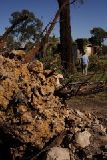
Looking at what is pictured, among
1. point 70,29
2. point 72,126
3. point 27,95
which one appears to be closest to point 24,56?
point 27,95

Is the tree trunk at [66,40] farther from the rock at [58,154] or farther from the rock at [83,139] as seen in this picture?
the rock at [58,154]

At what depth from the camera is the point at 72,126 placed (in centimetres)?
632

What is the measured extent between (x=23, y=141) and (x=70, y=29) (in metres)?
11.7

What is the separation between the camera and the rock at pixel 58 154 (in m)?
5.66

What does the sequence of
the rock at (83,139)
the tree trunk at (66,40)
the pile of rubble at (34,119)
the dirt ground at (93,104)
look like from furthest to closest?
the tree trunk at (66,40) → the dirt ground at (93,104) → the rock at (83,139) → the pile of rubble at (34,119)

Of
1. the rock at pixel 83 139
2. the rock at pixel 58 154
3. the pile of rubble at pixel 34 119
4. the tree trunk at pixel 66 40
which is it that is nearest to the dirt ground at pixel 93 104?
the rock at pixel 83 139

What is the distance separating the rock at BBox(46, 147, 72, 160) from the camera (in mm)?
5657

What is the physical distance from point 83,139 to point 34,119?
91 centimetres

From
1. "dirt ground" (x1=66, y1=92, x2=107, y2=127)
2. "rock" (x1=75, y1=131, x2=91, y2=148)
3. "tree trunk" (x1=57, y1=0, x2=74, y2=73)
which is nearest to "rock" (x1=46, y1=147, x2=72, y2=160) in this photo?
"rock" (x1=75, y1=131, x2=91, y2=148)

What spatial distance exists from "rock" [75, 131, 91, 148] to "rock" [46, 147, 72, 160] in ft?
0.90

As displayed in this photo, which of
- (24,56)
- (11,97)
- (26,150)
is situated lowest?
(26,150)

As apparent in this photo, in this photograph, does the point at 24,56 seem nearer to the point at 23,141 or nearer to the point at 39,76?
the point at 39,76

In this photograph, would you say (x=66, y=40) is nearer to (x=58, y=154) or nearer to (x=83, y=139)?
(x=83, y=139)

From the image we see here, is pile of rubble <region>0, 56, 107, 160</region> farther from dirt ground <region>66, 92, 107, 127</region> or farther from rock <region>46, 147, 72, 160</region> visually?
dirt ground <region>66, 92, 107, 127</region>
